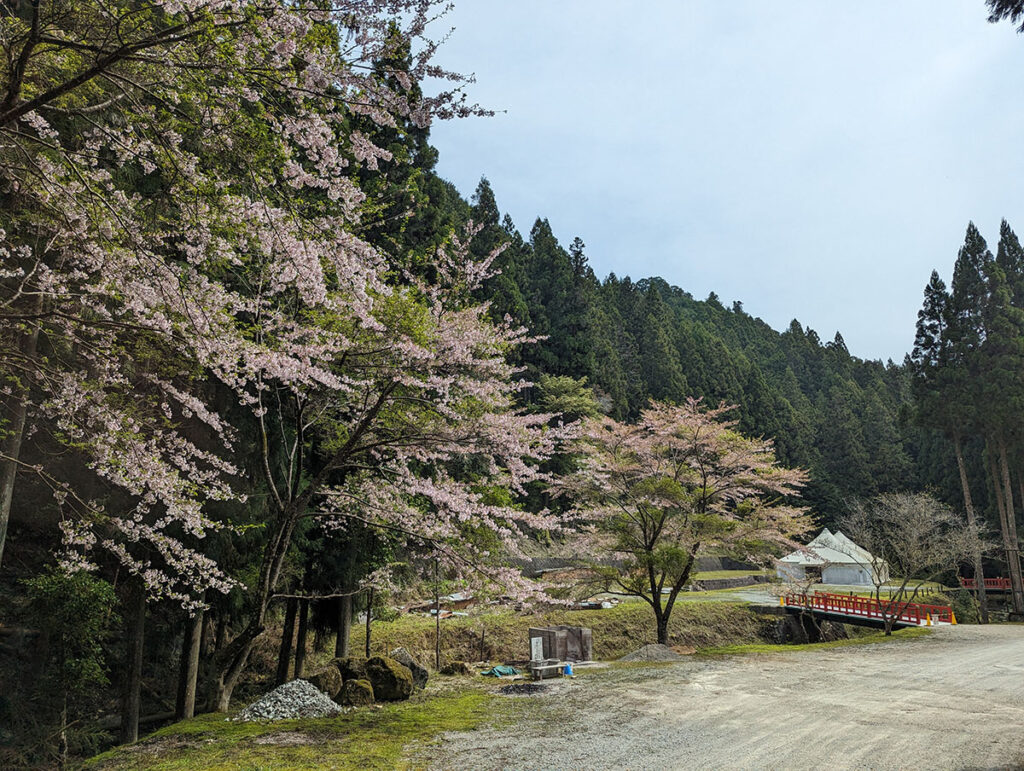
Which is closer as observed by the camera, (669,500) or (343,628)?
(343,628)

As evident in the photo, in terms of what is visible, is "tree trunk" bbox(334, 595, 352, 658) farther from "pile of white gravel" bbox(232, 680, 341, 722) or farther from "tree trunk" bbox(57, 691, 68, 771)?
"tree trunk" bbox(57, 691, 68, 771)

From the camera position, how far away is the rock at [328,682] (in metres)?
8.96

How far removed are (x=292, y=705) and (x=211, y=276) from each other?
5761mm

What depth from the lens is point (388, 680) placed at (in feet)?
31.2

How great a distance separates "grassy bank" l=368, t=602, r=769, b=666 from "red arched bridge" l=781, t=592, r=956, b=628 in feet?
6.26

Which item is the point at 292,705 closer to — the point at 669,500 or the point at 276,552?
the point at 276,552

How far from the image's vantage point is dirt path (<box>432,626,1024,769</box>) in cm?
570

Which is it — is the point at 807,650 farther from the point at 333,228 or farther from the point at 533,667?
the point at 333,228

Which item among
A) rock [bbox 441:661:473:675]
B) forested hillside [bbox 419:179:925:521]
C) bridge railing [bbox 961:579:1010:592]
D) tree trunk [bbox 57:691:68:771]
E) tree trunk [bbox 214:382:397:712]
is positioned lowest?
bridge railing [bbox 961:579:1010:592]

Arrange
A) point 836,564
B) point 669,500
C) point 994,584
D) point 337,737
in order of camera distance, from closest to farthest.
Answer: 1. point 337,737
2. point 669,500
3. point 994,584
4. point 836,564

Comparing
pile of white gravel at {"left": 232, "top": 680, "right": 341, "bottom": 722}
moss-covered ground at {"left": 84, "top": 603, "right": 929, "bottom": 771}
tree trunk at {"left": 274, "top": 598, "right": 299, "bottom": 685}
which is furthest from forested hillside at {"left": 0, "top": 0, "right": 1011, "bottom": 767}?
moss-covered ground at {"left": 84, "top": 603, "right": 929, "bottom": 771}

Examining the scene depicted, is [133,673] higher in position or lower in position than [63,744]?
higher

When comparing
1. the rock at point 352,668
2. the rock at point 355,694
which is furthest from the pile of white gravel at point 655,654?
the rock at point 355,694

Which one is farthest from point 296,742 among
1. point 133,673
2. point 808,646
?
point 808,646
